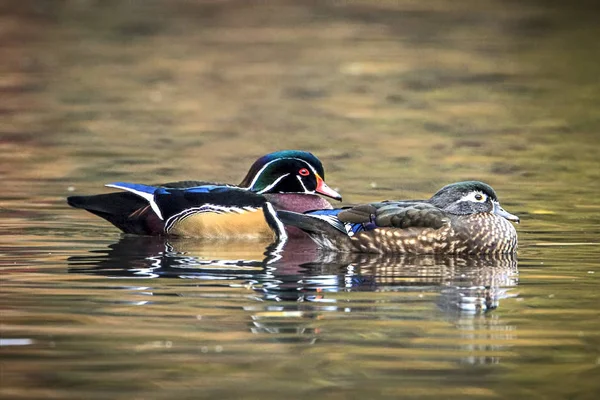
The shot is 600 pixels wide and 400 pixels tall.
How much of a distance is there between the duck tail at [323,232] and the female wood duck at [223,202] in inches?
11.2

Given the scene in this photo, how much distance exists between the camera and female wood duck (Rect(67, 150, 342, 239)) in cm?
1162

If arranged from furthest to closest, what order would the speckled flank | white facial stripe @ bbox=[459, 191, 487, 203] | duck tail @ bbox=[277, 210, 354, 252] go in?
duck tail @ bbox=[277, 210, 354, 252]
white facial stripe @ bbox=[459, 191, 487, 203]
the speckled flank

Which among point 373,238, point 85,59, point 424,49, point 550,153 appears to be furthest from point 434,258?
point 424,49

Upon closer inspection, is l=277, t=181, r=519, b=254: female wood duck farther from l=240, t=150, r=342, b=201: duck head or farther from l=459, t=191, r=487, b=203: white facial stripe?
l=240, t=150, r=342, b=201: duck head

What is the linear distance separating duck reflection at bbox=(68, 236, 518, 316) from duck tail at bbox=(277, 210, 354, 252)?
0.29ft

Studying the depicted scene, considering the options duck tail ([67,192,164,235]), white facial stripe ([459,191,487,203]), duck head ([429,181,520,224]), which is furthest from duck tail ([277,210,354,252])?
duck tail ([67,192,164,235])

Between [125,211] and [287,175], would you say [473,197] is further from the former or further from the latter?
[125,211]

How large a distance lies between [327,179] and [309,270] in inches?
180

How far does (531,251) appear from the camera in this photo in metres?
11.1

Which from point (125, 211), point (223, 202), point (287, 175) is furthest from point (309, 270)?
point (125, 211)

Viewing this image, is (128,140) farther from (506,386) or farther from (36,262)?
(506,386)

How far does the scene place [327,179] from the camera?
14.7 meters

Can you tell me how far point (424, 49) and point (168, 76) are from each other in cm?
576

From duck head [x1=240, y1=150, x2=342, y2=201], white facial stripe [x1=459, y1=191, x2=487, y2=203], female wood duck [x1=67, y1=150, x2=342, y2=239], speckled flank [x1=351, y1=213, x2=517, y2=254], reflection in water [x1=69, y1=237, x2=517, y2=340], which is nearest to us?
reflection in water [x1=69, y1=237, x2=517, y2=340]
